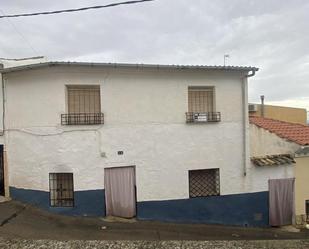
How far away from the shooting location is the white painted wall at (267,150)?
12.2m

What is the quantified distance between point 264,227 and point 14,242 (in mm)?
7972

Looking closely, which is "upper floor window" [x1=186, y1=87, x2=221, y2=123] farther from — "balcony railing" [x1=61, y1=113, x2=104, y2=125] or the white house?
"balcony railing" [x1=61, y1=113, x2=104, y2=125]

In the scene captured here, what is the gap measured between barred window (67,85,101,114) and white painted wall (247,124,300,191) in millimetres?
5549

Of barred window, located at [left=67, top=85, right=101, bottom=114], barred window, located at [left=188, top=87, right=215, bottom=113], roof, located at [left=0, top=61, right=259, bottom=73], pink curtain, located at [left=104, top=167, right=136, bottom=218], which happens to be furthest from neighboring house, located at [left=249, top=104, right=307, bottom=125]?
barred window, located at [left=67, top=85, right=101, bottom=114]

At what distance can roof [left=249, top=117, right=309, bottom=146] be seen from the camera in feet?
42.7

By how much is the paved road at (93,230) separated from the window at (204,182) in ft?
3.58

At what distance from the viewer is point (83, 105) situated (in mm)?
10789

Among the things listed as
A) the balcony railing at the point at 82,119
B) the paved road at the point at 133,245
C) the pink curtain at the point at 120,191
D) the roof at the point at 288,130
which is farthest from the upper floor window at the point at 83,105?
the roof at the point at 288,130

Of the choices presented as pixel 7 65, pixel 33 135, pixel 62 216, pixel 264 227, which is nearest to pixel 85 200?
pixel 62 216

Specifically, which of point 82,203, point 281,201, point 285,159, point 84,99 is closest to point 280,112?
point 285,159

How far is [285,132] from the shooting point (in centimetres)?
1377

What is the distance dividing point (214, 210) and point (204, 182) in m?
0.92

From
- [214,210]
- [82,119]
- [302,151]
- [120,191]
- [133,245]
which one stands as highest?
[82,119]

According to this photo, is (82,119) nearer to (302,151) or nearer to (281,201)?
(281,201)
